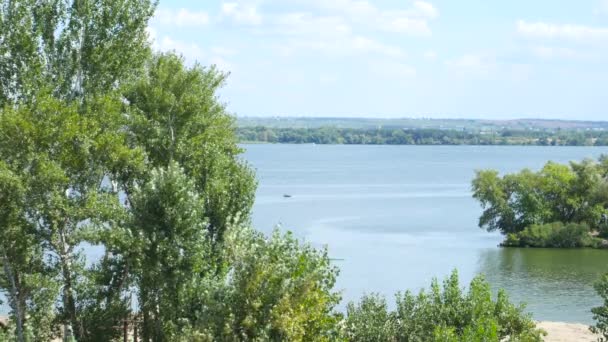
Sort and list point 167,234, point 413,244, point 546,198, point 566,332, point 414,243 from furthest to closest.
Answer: point 546,198
point 414,243
point 413,244
point 566,332
point 167,234

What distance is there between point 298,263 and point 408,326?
24.5ft

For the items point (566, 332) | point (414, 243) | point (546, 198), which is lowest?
point (414, 243)

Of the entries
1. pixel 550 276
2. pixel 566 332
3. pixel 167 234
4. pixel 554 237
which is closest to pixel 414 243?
pixel 554 237

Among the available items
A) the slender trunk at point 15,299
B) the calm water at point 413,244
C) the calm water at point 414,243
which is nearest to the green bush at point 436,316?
the calm water at point 414,243

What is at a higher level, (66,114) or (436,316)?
(66,114)

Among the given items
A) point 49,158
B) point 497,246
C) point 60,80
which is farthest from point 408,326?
point 497,246

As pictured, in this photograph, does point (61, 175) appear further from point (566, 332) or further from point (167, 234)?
point (566, 332)

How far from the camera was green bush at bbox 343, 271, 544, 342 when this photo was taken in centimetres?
2347

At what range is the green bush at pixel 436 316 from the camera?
23.5 metres

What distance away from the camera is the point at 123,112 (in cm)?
3012

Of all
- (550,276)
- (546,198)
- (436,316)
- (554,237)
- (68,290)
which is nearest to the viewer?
(436,316)

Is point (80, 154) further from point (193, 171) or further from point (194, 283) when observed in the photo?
point (194, 283)

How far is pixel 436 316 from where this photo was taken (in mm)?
24047

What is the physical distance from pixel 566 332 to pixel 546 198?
40165 mm
